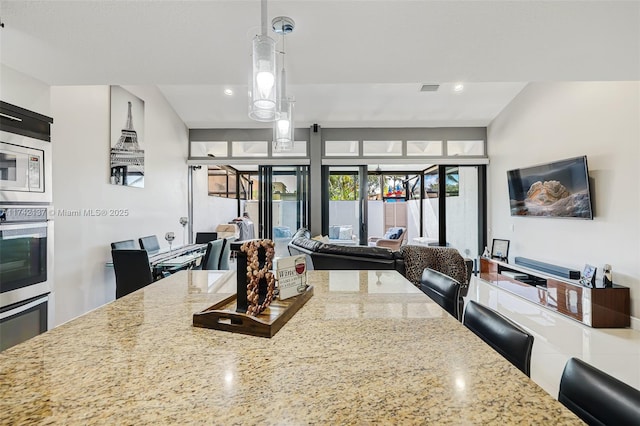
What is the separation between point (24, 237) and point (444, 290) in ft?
9.22

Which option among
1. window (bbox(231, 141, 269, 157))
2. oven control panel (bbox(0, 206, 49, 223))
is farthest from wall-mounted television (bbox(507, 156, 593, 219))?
oven control panel (bbox(0, 206, 49, 223))

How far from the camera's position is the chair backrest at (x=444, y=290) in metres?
1.53

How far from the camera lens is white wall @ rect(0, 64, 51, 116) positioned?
2.09 m

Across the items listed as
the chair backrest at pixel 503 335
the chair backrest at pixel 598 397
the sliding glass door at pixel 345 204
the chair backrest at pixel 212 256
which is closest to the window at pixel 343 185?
the sliding glass door at pixel 345 204

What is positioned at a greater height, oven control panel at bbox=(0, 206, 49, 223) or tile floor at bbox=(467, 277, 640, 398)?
oven control panel at bbox=(0, 206, 49, 223)

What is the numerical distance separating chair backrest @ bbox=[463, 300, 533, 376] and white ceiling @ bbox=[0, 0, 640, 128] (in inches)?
63.7

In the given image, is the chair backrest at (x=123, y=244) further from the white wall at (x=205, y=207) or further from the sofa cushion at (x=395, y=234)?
the sofa cushion at (x=395, y=234)

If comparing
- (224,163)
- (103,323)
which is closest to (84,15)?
(103,323)

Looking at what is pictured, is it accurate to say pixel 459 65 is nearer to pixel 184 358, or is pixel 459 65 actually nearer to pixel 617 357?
pixel 184 358

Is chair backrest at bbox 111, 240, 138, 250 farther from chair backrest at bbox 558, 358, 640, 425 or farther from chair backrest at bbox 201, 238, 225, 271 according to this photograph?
chair backrest at bbox 558, 358, 640, 425

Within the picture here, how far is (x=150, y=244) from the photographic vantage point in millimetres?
4398

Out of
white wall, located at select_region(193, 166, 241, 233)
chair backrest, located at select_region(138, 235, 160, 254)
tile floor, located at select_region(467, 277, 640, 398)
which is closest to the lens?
tile floor, located at select_region(467, 277, 640, 398)

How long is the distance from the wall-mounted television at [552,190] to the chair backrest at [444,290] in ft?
10.4

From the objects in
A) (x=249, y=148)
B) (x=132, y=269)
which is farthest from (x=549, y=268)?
(x=249, y=148)
